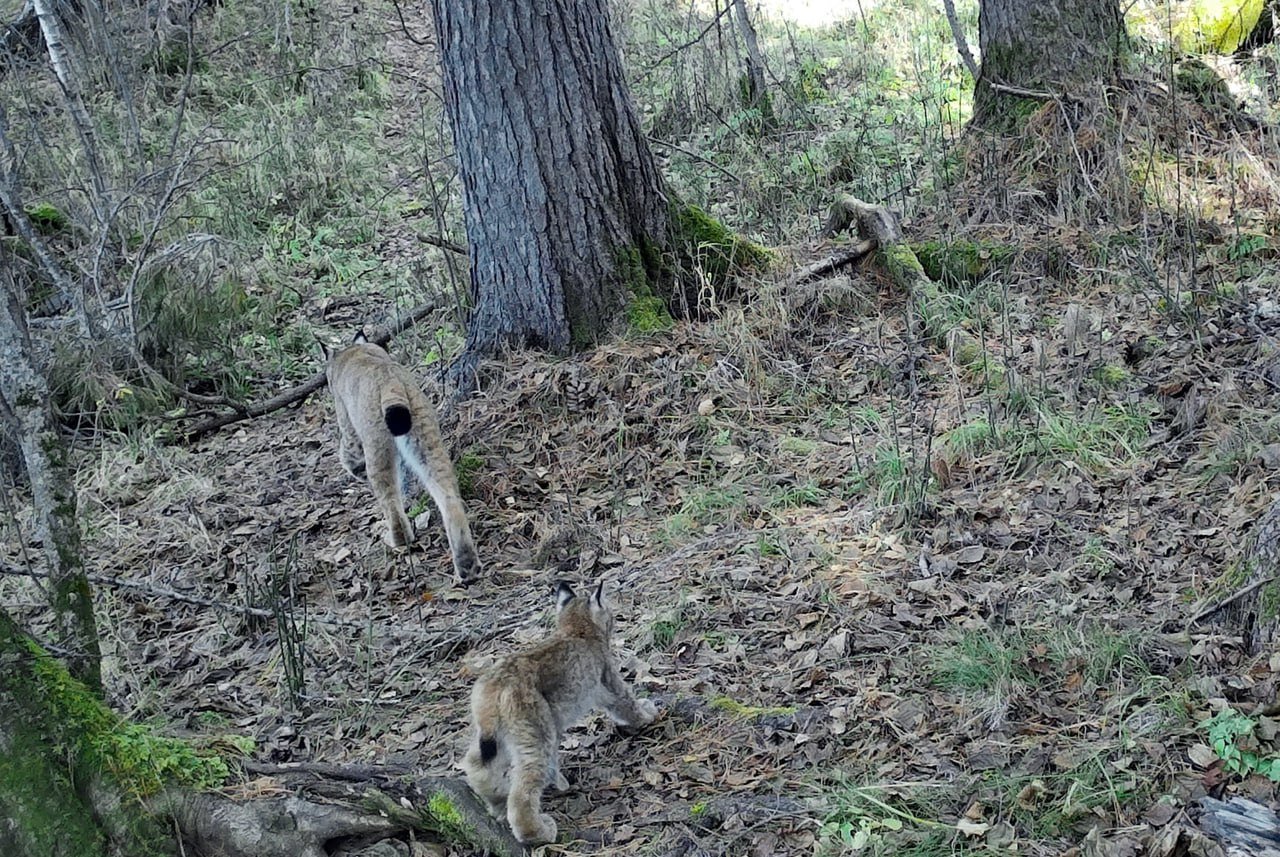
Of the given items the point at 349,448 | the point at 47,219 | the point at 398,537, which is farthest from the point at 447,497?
the point at 47,219

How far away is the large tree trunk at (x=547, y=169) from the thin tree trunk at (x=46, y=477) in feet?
11.6

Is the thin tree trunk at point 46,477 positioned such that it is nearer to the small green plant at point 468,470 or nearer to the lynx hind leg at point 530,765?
the lynx hind leg at point 530,765

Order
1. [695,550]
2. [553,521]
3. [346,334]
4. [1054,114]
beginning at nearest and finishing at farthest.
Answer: [695,550], [553,521], [1054,114], [346,334]

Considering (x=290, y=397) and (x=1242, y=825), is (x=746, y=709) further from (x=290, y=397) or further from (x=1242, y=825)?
(x=290, y=397)

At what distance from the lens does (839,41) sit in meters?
13.9

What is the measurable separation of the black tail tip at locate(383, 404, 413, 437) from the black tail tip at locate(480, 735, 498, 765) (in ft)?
10.0

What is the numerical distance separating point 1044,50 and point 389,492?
6.29 meters

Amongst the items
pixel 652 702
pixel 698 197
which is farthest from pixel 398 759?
pixel 698 197

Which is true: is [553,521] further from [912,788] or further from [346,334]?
[346,334]

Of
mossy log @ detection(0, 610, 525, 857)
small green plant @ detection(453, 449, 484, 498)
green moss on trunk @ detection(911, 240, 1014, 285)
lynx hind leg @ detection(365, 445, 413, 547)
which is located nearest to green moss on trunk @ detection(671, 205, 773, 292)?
green moss on trunk @ detection(911, 240, 1014, 285)

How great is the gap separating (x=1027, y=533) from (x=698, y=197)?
18.0ft

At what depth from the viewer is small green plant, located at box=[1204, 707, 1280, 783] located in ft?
12.3

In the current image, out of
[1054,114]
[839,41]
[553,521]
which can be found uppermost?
[839,41]

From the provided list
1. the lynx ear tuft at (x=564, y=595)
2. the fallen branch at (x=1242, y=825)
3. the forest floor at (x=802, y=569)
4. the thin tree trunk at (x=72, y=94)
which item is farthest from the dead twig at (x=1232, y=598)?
the thin tree trunk at (x=72, y=94)
